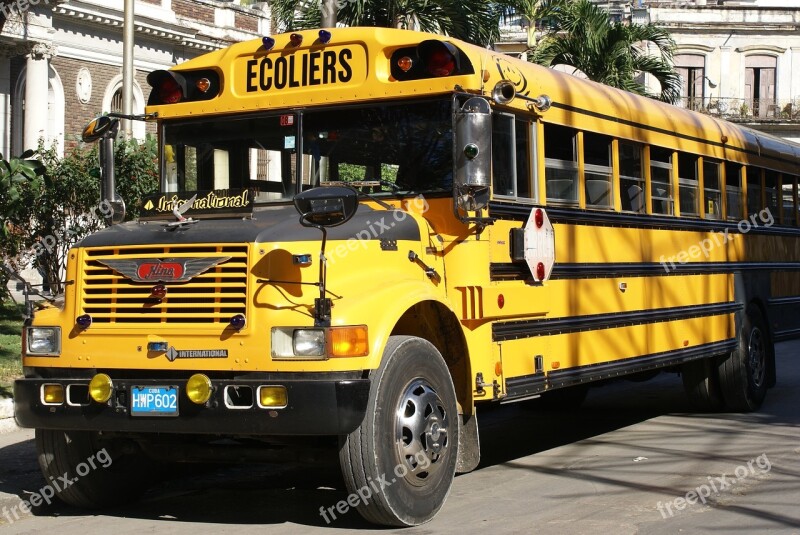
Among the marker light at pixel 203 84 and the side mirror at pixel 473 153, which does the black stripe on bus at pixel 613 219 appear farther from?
the marker light at pixel 203 84

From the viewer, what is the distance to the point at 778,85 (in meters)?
51.6

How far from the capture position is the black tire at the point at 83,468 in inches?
275

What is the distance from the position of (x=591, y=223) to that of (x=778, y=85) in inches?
1815

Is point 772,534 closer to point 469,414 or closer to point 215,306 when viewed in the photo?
point 469,414

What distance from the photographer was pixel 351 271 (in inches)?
251

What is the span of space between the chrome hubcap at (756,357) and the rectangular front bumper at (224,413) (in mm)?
6755

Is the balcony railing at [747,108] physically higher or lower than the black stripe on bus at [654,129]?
higher

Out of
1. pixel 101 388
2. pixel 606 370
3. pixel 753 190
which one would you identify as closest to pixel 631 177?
pixel 606 370

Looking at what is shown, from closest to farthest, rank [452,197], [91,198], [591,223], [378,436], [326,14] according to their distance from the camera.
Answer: [378,436] → [452,197] → [591,223] → [326,14] → [91,198]

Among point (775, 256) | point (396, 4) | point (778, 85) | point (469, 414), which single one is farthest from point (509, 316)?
point (778, 85)

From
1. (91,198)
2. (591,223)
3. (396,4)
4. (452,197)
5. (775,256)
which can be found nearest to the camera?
(452,197)

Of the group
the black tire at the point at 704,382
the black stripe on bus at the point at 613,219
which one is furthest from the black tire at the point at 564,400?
the black stripe on bus at the point at 613,219
